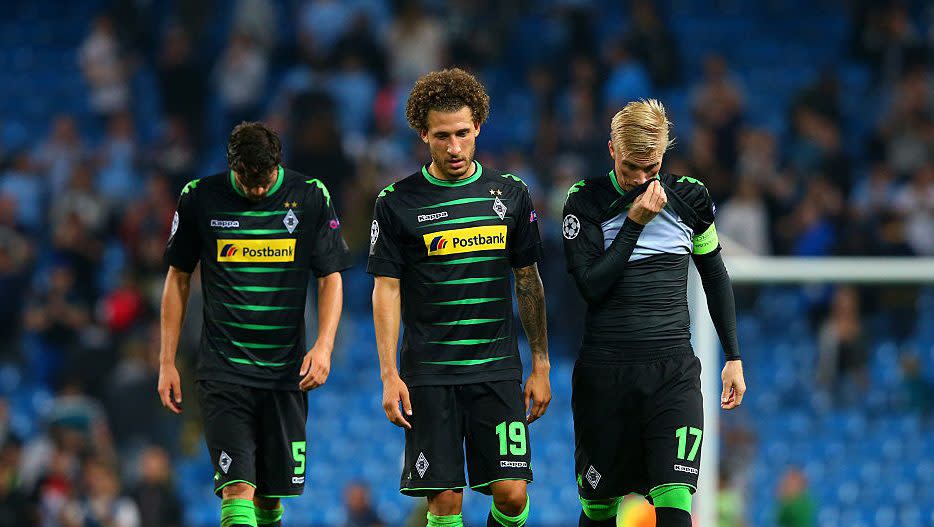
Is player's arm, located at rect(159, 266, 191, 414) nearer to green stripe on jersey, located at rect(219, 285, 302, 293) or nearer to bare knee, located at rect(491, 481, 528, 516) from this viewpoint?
green stripe on jersey, located at rect(219, 285, 302, 293)

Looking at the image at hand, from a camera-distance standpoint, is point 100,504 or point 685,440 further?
point 100,504

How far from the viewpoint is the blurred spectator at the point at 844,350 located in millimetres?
9586

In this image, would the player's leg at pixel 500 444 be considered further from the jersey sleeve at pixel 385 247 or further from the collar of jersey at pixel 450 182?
the collar of jersey at pixel 450 182

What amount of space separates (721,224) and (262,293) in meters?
7.68

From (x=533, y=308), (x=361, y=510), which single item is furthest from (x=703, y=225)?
(x=361, y=510)

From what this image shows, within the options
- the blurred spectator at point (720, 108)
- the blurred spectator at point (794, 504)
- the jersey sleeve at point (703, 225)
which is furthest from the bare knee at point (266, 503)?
the blurred spectator at point (720, 108)

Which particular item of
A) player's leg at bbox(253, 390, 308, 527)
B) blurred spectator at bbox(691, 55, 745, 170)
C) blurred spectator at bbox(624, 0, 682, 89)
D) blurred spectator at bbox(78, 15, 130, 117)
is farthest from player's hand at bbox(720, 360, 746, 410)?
blurred spectator at bbox(78, 15, 130, 117)

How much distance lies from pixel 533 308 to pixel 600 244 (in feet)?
1.35

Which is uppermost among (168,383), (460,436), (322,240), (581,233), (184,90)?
(184,90)

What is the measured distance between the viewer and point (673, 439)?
5777 millimetres

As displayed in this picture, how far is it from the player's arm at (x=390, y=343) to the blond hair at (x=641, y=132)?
110cm

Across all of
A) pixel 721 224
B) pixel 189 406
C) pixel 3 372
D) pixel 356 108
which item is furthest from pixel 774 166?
pixel 3 372

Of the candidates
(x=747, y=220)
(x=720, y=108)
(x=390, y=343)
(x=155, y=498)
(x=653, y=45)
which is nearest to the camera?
(x=390, y=343)

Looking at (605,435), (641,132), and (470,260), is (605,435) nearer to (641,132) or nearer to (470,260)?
(470,260)
